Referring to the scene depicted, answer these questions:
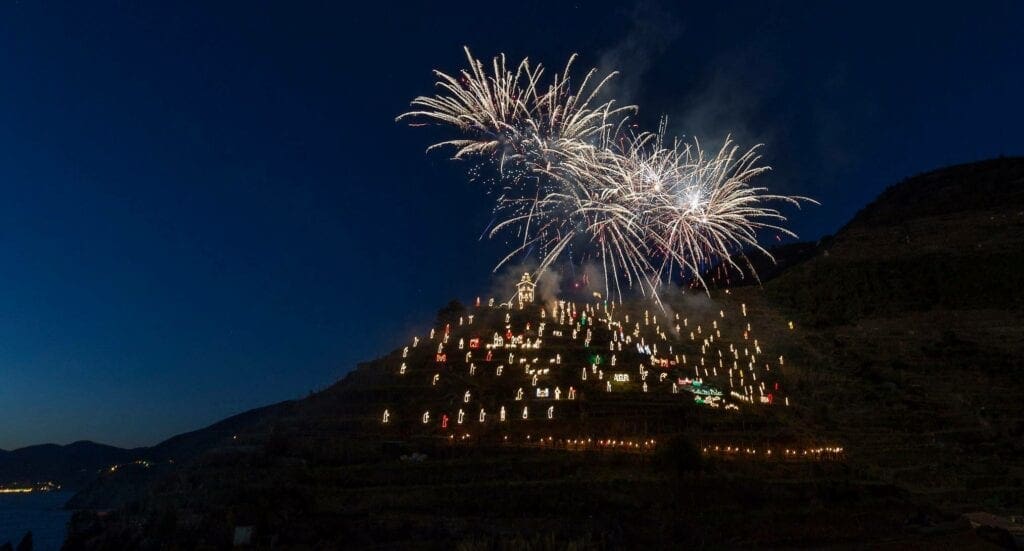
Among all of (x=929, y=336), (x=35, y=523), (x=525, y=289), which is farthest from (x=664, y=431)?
(x=35, y=523)

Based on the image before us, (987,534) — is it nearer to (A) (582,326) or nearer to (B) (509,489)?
(B) (509,489)

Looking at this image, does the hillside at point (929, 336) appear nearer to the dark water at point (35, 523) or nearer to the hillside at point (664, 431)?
the hillside at point (664, 431)

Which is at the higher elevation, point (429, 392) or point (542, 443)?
point (429, 392)

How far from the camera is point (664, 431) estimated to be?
42719mm

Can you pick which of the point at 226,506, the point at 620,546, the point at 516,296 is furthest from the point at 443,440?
the point at 516,296

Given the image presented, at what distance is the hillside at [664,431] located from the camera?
2948 cm

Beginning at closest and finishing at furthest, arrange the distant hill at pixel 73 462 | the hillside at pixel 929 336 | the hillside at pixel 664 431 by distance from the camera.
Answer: the hillside at pixel 664 431, the hillside at pixel 929 336, the distant hill at pixel 73 462

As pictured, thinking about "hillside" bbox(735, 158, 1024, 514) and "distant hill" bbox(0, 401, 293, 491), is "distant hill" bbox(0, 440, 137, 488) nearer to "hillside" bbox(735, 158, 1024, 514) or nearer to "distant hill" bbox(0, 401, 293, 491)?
"distant hill" bbox(0, 401, 293, 491)

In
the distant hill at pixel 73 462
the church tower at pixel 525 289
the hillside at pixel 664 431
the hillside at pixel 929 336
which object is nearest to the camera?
the hillside at pixel 664 431

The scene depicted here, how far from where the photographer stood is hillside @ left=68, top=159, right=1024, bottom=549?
29.5 meters

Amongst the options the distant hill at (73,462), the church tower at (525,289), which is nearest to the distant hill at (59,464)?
the distant hill at (73,462)

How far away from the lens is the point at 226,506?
3266 centimetres

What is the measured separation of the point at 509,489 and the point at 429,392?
1894 centimetres

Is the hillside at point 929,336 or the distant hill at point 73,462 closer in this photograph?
the hillside at point 929,336
